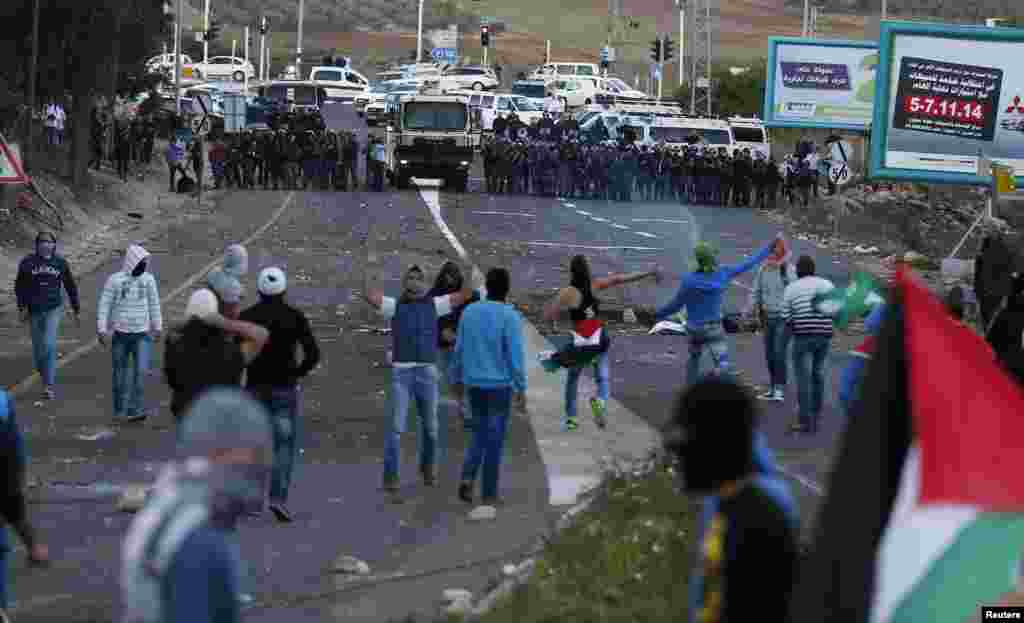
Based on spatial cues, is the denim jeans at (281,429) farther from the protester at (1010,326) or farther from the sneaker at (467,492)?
the protester at (1010,326)

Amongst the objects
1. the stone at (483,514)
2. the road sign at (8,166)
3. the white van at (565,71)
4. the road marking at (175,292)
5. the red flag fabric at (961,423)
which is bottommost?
the road marking at (175,292)

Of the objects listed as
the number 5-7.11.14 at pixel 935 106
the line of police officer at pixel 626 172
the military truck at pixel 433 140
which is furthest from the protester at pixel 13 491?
the line of police officer at pixel 626 172

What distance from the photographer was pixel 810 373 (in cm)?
1681

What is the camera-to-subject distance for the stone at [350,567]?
11.5 m

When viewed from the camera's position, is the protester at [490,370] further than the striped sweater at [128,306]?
No

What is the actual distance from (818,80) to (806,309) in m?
43.4

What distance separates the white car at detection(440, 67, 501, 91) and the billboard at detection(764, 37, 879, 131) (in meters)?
28.6

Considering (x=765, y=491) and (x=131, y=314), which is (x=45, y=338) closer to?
(x=131, y=314)

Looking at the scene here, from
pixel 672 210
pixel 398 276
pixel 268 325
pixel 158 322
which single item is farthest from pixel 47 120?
pixel 268 325

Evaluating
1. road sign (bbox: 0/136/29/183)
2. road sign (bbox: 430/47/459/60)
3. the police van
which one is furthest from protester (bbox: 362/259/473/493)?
road sign (bbox: 430/47/459/60)

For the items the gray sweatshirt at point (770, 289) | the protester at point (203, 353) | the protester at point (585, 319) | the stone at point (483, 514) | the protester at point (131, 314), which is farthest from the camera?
the gray sweatshirt at point (770, 289)

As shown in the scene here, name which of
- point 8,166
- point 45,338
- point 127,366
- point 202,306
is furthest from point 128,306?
point 8,166

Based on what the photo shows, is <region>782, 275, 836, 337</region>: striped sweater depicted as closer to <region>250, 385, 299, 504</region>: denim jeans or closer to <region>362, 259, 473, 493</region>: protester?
<region>362, 259, 473, 493</region>: protester

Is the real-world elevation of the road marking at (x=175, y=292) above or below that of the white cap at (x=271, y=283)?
below
